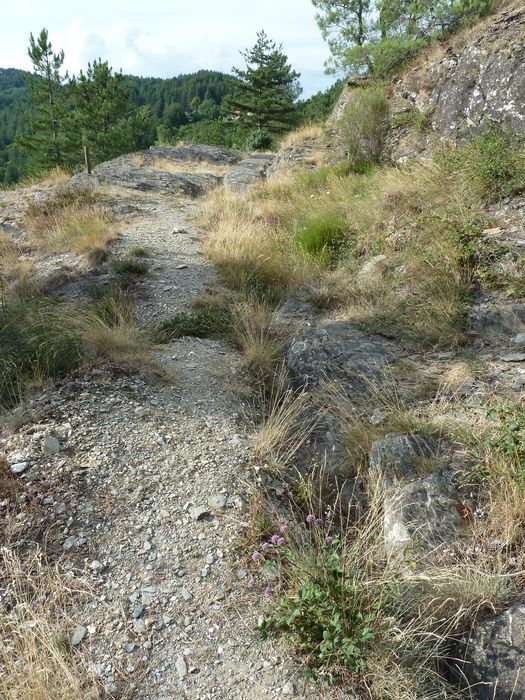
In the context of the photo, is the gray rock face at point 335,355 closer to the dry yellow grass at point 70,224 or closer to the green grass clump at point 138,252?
the green grass clump at point 138,252

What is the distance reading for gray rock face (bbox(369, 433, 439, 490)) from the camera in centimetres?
284

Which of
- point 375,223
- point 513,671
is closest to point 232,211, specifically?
point 375,223

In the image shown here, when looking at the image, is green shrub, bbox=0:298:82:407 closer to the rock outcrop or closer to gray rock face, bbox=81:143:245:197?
the rock outcrop

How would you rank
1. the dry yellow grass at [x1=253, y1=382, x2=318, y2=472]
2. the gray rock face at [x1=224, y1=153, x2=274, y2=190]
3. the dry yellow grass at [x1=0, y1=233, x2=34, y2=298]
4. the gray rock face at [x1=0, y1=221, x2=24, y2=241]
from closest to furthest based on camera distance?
1. the dry yellow grass at [x1=253, y1=382, x2=318, y2=472]
2. the dry yellow grass at [x1=0, y1=233, x2=34, y2=298]
3. the gray rock face at [x1=0, y1=221, x2=24, y2=241]
4. the gray rock face at [x1=224, y1=153, x2=274, y2=190]

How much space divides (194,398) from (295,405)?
83 cm

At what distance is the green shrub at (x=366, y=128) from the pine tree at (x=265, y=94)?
2715 cm

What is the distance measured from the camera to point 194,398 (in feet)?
12.4

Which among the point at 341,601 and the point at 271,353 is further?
the point at 271,353

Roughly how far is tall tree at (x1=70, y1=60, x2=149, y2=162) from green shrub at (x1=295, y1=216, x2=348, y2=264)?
25488 mm

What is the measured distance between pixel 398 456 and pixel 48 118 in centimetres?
3309

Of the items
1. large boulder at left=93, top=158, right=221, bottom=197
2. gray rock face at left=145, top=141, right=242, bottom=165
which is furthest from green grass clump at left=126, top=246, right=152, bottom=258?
gray rock face at left=145, top=141, right=242, bottom=165

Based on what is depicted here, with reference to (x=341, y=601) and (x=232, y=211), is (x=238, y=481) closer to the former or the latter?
(x=341, y=601)

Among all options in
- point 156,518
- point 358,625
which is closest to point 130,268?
point 156,518

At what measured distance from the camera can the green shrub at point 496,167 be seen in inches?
219
